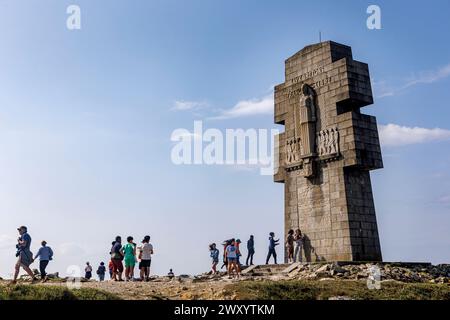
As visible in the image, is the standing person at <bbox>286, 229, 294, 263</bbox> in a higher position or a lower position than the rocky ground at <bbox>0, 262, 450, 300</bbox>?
higher

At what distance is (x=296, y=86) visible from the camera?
24781 millimetres

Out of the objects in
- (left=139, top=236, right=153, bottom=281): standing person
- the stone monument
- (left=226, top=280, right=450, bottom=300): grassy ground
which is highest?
the stone monument

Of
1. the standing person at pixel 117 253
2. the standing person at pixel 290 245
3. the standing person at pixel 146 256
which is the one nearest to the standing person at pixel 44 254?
the standing person at pixel 117 253

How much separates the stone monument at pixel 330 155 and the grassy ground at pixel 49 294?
11.8 meters

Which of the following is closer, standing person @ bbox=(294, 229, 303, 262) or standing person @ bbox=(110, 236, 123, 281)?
standing person @ bbox=(110, 236, 123, 281)

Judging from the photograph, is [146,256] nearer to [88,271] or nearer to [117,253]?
[117,253]

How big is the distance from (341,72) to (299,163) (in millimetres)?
4663

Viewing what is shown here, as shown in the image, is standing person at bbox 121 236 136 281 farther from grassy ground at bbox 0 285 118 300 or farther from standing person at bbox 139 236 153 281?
grassy ground at bbox 0 285 118 300

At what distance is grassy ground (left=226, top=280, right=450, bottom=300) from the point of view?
42.8 ft

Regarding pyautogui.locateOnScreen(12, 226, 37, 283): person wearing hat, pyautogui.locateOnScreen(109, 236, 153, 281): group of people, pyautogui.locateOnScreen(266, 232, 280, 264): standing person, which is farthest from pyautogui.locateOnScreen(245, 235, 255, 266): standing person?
pyautogui.locateOnScreen(12, 226, 37, 283): person wearing hat

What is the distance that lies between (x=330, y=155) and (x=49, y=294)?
1411cm

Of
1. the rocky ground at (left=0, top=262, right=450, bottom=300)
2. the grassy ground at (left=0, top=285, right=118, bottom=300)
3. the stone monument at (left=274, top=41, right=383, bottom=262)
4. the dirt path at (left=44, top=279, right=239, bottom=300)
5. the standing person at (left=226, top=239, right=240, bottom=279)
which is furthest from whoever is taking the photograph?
the stone monument at (left=274, top=41, right=383, bottom=262)

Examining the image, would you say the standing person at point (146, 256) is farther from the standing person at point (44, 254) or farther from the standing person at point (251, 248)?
the standing person at point (251, 248)
